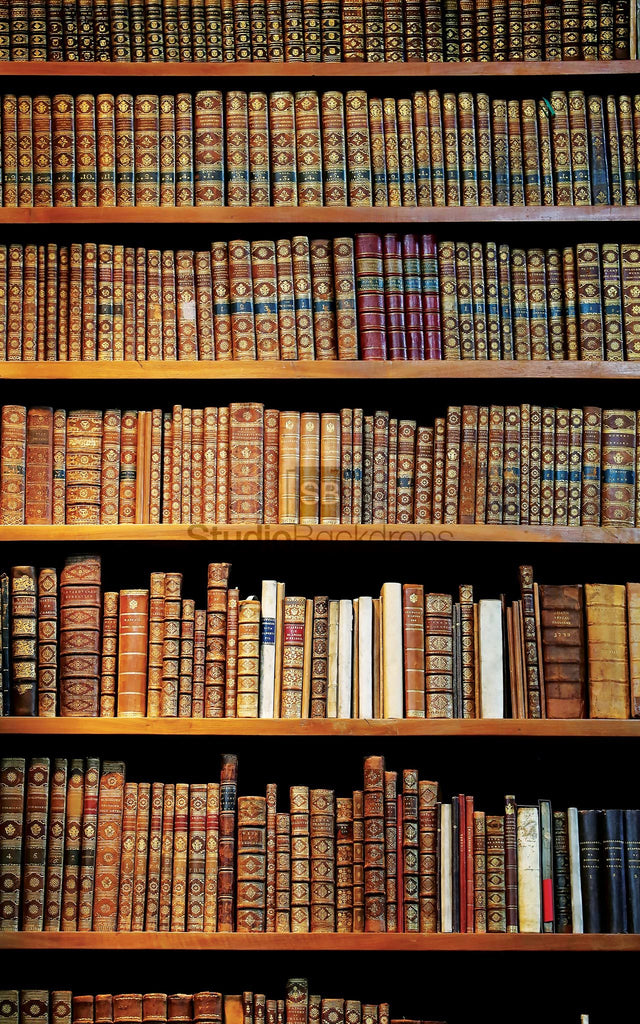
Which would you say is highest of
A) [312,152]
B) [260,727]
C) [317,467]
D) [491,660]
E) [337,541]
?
[312,152]

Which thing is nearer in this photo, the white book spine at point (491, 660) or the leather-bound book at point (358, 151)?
the white book spine at point (491, 660)

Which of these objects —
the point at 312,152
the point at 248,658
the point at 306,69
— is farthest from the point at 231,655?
the point at 306,69

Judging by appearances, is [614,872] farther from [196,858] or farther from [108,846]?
[108,846]

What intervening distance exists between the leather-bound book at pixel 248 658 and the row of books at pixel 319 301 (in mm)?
480

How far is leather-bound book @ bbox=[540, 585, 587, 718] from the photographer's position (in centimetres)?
229

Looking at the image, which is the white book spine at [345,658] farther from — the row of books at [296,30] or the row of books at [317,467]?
the row of books at [296,30]

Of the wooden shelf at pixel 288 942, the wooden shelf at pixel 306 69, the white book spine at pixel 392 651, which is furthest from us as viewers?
the wooden shelf at pixel 306 69

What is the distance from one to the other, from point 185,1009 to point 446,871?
20.1 inches

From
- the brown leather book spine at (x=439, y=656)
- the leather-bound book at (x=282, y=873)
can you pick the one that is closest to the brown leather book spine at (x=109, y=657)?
the leather-bound book at (x=282, y=873)

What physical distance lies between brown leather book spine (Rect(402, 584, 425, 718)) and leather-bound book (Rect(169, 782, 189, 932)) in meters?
0.43

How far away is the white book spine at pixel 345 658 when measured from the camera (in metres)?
2.27

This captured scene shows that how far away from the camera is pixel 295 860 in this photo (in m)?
2.21

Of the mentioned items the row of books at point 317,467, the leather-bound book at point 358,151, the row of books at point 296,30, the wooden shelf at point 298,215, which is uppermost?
the row of books at point 296,30

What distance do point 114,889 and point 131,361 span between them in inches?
37.2
